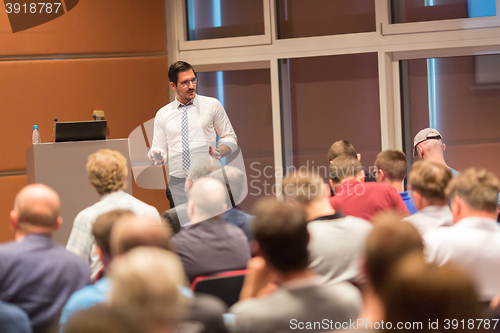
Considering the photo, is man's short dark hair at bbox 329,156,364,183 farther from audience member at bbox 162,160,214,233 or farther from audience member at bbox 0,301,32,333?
audience member at bbox 0,301,32,333

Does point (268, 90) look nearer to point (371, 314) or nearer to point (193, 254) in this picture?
point (193, 254)

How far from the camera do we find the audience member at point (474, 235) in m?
1.81

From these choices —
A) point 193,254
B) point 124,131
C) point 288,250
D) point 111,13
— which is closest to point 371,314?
point 288,250

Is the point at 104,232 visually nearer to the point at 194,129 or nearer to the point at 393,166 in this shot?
the point at 393,166

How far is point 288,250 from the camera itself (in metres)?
1.46

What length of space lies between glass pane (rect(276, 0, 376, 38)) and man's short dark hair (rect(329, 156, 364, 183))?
8.02 feet

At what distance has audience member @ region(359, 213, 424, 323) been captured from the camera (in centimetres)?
123

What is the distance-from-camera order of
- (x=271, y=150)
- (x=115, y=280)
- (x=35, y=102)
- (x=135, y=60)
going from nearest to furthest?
(x=115, y=280) < (x=35, y=102) < (x=135, y=60) < (x=271, y=150)

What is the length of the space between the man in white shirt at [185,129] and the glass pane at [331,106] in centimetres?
123

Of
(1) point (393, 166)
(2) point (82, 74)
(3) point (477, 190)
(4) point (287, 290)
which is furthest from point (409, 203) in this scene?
(2) point (82, 74)

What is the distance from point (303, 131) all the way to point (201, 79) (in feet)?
3.93

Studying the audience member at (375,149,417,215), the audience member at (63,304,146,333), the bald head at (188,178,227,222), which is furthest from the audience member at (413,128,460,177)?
the audience member at (63,304,146,333)

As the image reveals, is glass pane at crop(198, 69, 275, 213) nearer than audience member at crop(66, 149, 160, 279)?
No

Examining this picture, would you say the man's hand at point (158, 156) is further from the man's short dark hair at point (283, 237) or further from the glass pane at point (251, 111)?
the man's short dark hair at point (283, 237)
